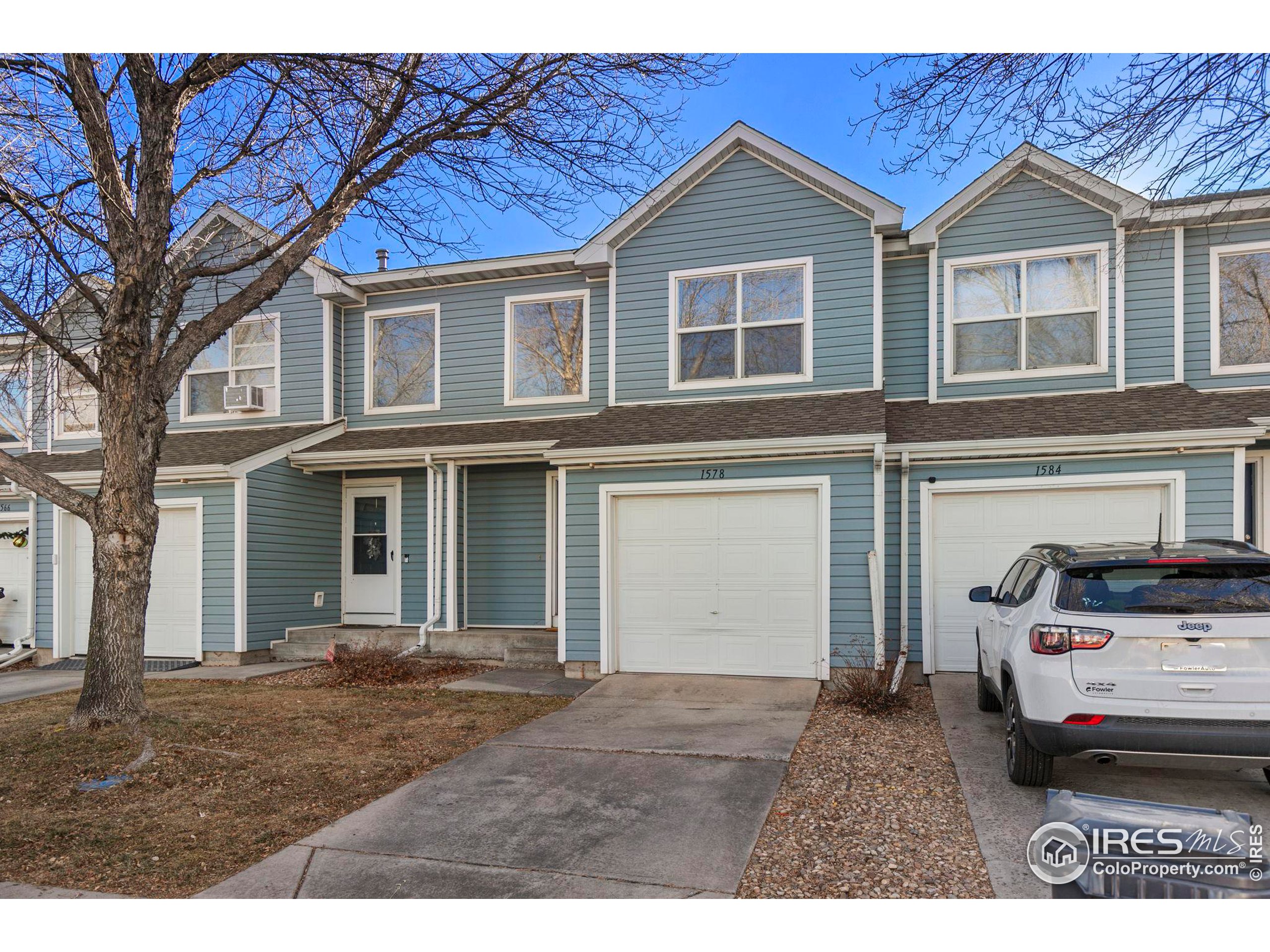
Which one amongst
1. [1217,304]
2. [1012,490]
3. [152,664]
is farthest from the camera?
[152,664]

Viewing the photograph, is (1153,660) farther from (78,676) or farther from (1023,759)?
(78,676)

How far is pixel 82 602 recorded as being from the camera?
41.2ft

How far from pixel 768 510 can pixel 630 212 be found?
4715mm

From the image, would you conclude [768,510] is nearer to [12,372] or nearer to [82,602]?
[12,372]

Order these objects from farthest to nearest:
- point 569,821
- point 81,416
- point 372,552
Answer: point 81,416 → point 372,552 → point 569,821

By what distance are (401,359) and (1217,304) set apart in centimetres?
1165

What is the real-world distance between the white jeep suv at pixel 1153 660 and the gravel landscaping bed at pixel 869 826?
88cm

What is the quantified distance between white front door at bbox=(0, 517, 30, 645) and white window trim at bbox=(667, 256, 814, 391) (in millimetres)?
10969

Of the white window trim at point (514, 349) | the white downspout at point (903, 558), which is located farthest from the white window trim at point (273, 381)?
the white downspout at point (903, 558)

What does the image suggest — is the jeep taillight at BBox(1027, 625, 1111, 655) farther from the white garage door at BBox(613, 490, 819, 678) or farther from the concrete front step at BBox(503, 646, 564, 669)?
the concrete front step at BBox(503, 646, 564, 669)

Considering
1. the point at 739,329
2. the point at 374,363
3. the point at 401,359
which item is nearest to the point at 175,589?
the point at 374,363

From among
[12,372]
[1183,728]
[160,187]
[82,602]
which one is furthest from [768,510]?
[82,602]

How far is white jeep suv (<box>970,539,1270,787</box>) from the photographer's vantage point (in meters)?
4.61
